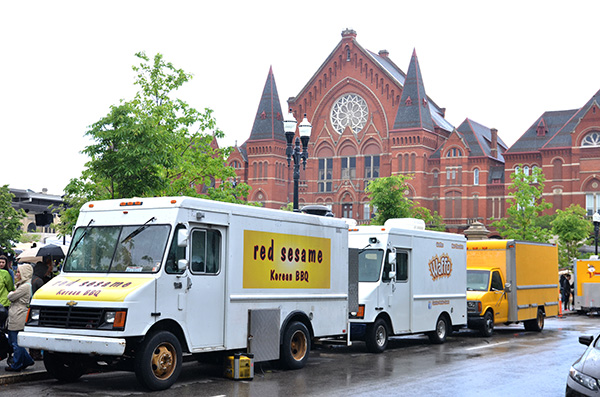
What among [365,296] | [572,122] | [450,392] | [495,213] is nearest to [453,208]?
[495,213]

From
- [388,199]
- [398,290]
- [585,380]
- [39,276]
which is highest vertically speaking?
[388,199]

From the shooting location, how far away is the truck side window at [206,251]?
1145cm

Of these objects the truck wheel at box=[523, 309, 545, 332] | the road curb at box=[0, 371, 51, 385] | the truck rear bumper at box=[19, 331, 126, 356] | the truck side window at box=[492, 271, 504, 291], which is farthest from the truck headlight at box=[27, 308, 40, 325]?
the truck wheel at box=[523, 309, 545, 332]

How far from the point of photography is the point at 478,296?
69.0 feet

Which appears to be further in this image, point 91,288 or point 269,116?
point 269,116

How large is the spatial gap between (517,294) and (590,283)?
12.5 meters

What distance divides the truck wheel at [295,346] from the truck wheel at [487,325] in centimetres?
868

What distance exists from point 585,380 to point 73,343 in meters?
6.55

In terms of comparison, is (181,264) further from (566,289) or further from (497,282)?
(566,289)

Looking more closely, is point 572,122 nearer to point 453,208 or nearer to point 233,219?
point 453,208

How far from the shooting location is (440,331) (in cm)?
1898

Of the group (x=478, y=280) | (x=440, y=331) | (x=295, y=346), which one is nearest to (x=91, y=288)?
(x=295, y=346)

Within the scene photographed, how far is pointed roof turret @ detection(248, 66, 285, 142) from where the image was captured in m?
87.4

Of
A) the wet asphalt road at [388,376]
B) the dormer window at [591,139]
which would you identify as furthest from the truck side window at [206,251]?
the dormer window at [591,139]
